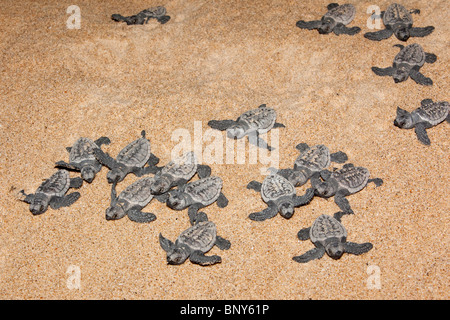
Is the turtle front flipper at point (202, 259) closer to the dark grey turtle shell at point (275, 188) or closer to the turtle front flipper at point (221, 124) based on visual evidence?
the dark grey turtle shell at point (275, 188)

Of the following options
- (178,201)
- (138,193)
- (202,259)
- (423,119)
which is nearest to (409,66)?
(423,119)

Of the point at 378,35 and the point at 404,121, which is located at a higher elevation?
the point at 378,35

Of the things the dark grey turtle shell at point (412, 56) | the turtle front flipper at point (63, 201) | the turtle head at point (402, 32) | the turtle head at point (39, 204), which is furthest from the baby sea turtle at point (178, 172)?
the turtle head at point (402, 32)

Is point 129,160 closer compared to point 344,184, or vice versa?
point 344,184

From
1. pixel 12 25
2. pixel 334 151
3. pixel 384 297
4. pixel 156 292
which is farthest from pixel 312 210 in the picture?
pixel 12 25

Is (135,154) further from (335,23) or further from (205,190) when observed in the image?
(335,23)

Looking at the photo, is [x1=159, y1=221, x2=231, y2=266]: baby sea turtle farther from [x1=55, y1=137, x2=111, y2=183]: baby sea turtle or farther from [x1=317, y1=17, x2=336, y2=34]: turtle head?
[x1=317, y1=17, x2=336, y2=34]: turtle head

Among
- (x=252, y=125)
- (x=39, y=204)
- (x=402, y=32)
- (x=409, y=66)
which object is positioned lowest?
(x=39, y=204)

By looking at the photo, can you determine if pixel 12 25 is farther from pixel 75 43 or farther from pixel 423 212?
pixel 423 212
